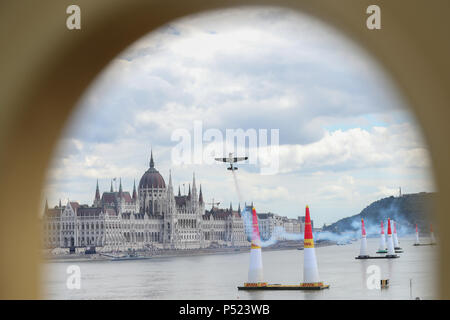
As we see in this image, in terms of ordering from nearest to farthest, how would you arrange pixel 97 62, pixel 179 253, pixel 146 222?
pixel 97 62, pixel 179 253, pixel 146 222

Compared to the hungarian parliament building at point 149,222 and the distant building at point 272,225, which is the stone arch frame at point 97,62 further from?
the distant building at point 272,225

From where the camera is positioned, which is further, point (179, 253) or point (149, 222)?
point (149, 222)

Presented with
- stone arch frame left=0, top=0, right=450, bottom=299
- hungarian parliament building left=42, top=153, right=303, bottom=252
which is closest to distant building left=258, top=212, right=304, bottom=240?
hungarian parliament building left=42, top=153, right=303, bottom=252

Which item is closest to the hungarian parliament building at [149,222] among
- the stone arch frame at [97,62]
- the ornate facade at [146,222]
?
the ornate facade at [146,222]

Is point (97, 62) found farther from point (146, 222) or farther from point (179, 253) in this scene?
point (146, 222)

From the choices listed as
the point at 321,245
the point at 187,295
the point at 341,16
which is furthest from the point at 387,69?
the point at 321,245

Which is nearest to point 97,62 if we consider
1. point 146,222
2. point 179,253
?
point 179,253
